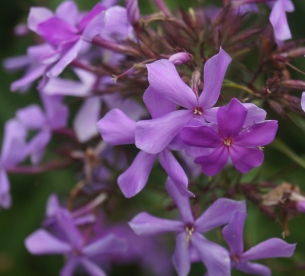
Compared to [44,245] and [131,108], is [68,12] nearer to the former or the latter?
[131,108]

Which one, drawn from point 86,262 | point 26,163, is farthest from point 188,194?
point 26,163

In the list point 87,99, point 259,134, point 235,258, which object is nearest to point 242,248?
point 235,258

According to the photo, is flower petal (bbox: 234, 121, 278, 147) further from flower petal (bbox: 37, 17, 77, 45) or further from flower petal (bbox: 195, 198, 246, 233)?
flower petal (bbox: 37, 17, 77, 45)

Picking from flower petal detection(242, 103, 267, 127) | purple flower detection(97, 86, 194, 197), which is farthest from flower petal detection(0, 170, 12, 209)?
flower petal detection(242, 103, 267, 127)

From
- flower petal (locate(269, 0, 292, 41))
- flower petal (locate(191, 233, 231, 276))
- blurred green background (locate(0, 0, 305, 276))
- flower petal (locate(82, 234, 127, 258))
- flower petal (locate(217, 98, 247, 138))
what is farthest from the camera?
blurred green background (locate(0, 0, 305, 276))

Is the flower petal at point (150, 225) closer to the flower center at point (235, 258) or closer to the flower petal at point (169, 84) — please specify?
the flower center at point (235, 258)

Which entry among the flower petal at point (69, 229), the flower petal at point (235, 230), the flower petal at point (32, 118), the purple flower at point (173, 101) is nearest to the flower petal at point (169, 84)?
the purple flower at point (173, 101)
